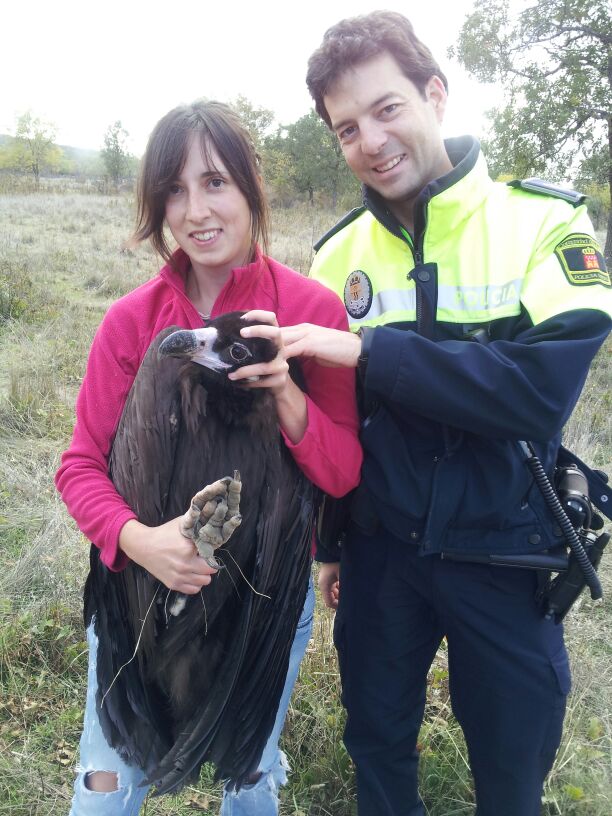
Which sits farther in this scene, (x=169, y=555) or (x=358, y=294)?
(x=358, y=294)

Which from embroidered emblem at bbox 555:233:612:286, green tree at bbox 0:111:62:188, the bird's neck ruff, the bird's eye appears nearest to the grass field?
the bird's neck ruff

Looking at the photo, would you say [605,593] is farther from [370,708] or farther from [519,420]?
[519,420]

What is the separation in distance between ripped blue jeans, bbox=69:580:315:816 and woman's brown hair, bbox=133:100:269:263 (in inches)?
57.9

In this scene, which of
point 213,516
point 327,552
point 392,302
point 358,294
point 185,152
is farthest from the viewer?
point 327,552

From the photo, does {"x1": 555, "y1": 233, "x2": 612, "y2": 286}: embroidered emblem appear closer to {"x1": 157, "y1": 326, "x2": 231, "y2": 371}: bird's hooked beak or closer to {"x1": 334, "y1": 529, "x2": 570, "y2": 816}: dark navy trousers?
{"x1": 334, "y1": 529, "x2": 570, "y2": 816}: dark navy trousers

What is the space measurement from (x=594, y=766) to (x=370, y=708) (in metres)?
1.30

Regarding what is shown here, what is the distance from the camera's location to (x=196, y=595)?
2.04 meters

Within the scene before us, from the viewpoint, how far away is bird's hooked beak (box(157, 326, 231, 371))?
5.87 ft

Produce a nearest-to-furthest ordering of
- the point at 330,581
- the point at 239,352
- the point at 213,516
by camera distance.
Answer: the point at 213,516
the point at 239,352
the point at 330,581

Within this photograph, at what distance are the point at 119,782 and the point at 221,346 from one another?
145 cm

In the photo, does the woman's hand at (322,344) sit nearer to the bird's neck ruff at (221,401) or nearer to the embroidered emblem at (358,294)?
the bird's neck ruff at (221,401)

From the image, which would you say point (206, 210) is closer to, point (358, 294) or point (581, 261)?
point (358, 294)

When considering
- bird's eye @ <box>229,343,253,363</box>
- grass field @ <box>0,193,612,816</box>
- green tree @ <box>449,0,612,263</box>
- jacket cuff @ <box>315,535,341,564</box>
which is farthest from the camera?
green tree @ <box>449,0,612,263</box>

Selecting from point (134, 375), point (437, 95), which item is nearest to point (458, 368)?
point (134, 375)
